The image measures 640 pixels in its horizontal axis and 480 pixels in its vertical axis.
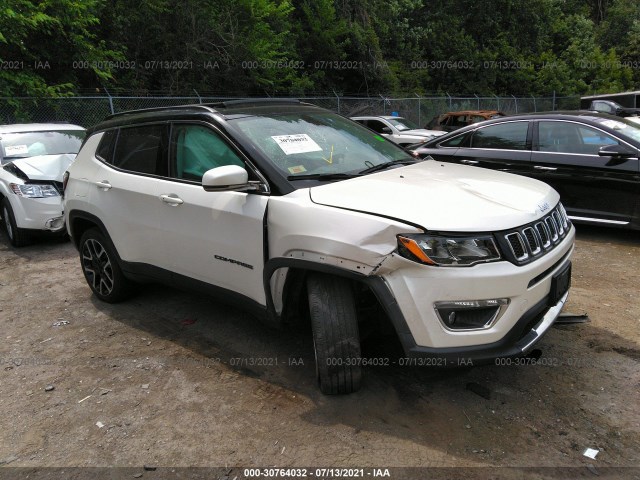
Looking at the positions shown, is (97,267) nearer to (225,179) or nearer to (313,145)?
(225,179)

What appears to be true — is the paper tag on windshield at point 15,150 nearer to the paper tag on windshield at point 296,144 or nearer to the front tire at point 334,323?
the paper tag on windshield at point 296,144

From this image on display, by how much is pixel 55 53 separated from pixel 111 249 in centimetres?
1175

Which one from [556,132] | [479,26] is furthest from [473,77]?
[556,132]

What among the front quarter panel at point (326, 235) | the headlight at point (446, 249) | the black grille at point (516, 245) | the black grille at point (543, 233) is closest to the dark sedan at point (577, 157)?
the black grille at point (543, 233)

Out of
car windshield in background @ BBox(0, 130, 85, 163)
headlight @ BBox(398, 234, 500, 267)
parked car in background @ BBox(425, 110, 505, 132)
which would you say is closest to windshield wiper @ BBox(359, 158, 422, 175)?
headlight @ BBox(398, 234, 500, 267)

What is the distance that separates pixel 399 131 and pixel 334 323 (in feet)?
36.3

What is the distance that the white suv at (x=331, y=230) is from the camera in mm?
2508

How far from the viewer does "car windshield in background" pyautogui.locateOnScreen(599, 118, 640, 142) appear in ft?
18.7

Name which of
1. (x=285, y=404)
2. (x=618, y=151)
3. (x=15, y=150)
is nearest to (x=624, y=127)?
(x=618, y=151)

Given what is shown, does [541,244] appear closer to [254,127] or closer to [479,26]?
[254,127]

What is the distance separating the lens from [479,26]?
28781 millimetres

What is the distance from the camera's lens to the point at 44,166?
6.84 metres

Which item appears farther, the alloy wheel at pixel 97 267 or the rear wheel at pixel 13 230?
the rear wheel at pixel 13 230

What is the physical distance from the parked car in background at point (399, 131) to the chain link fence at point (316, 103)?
352 centimetres
